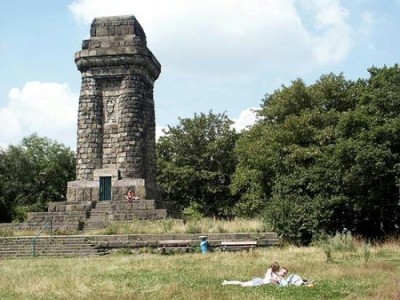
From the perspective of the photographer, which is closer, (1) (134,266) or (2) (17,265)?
(1) (134,266)

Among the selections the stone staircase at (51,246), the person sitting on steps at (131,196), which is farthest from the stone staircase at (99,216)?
the stone staircase at (51,246)

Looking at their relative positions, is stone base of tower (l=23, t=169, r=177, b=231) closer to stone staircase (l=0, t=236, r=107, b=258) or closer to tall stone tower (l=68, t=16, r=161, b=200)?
tall stone tower (l=68, t=16, r=161, b=200)

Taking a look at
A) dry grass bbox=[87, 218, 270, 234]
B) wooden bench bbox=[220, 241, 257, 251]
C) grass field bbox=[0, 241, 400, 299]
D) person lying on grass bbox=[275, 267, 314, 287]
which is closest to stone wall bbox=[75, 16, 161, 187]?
dry grass bbox=[87, 218, 270, 234]

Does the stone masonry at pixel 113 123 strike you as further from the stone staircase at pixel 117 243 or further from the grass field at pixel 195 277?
the grass field at pixel 195 277

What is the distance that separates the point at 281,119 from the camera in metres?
37.4

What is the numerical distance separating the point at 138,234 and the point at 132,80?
1062cm

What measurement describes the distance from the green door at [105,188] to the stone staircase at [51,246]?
6639 mm

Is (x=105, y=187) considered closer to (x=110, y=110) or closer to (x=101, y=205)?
(x=101, y=205)

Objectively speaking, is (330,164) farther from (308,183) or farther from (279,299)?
(279,299)

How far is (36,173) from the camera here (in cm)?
5553

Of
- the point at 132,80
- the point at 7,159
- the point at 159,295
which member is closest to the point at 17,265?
the point at 159,295

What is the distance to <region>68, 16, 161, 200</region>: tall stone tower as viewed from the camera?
28.5 metres

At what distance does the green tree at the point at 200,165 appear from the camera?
4612 centimetres

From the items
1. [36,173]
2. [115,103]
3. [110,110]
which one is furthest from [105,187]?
[36,173]
